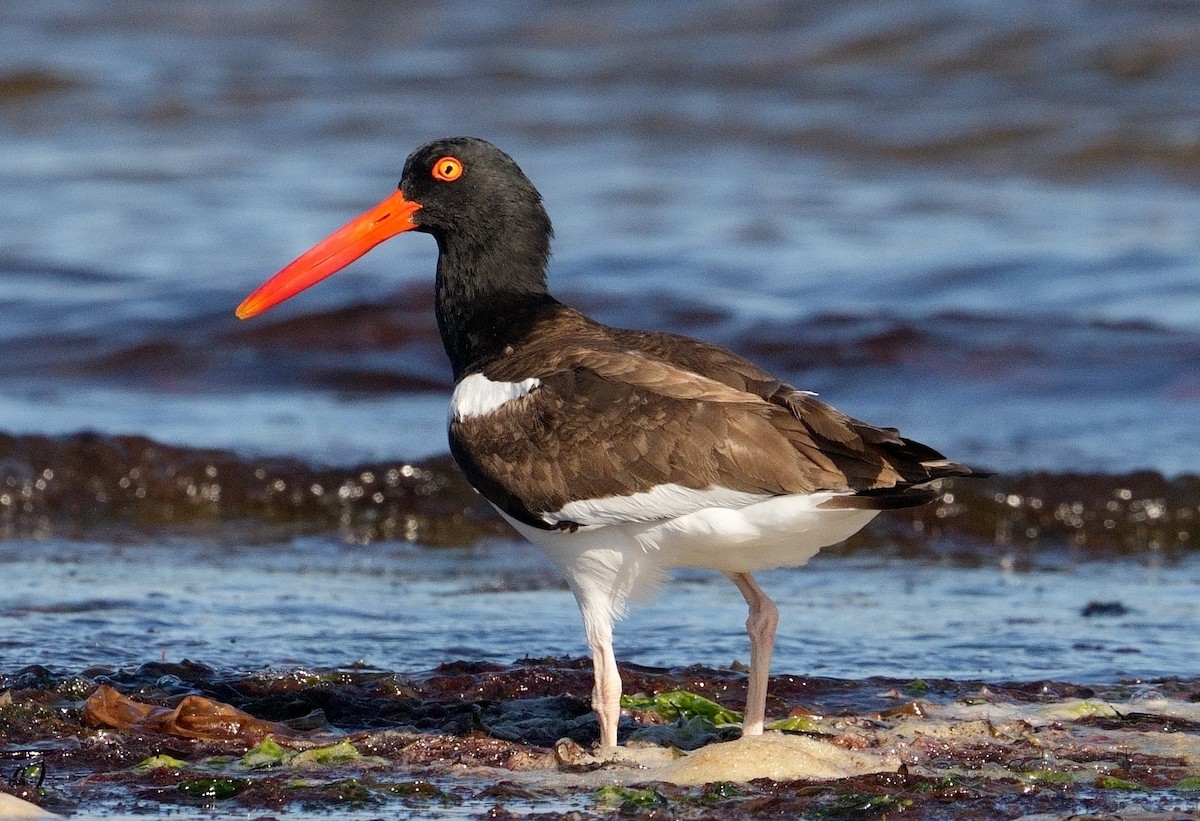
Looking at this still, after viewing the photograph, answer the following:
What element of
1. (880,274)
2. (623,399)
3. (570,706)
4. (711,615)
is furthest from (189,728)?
(880,274)

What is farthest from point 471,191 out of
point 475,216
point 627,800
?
point 627,800

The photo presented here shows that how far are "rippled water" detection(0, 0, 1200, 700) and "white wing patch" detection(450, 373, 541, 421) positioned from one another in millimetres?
1214

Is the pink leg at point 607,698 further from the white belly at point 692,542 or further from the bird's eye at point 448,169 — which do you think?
the bird's eye at point 448,169

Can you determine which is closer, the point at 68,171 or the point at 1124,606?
the point at 1124,606

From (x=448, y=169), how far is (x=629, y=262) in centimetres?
751

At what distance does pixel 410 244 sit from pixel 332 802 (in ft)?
34.2

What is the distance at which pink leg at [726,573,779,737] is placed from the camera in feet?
A: 15.8

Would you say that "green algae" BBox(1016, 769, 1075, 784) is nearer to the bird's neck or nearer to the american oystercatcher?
the american oystercatcher

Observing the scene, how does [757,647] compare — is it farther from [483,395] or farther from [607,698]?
[483,395]

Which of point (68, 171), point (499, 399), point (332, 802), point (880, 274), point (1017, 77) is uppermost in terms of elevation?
point (1017, 77)

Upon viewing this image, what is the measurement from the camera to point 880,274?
1257cm

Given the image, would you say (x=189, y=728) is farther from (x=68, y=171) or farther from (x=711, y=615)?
(x=68, y=171)

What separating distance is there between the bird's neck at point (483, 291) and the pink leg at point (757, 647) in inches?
43.5

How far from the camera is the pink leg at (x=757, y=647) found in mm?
4812
